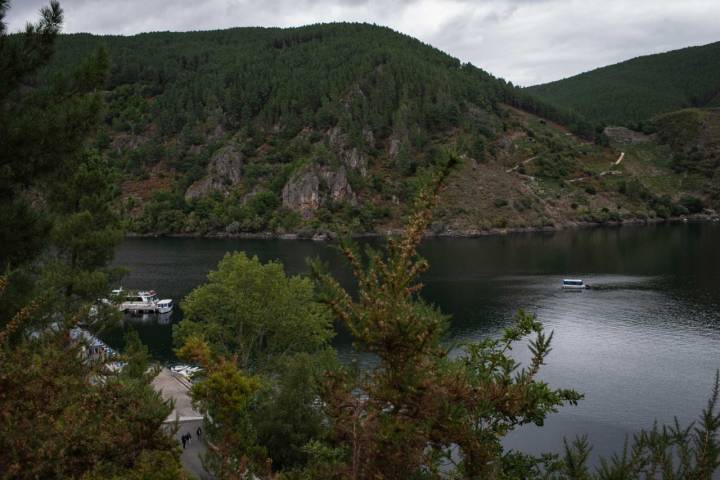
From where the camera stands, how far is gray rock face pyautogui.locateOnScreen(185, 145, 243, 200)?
14175cm

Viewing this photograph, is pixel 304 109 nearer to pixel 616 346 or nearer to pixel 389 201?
pixel 389 201

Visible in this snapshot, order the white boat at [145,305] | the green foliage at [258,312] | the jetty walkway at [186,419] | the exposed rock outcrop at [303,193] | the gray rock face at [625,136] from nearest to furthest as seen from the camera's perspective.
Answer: the jetty walkway at [186,419], the green foliage at [258,312], the white boat at [145,305], the exposed rock outcrop at [303,193], the gray rock face at [625,136]

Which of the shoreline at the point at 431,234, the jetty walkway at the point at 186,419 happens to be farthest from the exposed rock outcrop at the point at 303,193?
the jetty walkway at the point at 186,419

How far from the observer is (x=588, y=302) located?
59781mm

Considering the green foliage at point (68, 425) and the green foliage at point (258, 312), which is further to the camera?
the green foliage at point (258, 312)

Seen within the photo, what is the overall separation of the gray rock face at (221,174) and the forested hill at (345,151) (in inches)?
14.8

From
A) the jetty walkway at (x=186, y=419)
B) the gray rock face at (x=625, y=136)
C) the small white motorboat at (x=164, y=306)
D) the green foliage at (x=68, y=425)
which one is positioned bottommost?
the small white motorboat at (x=164, y=306)

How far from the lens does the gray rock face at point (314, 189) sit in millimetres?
132125

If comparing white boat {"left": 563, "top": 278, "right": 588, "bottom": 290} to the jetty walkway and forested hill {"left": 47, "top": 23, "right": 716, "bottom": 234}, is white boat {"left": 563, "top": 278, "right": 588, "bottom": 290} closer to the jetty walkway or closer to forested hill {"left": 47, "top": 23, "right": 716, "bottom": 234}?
forested hill {"left": 47, "top": 23, "right": 716, "bottom": 234}

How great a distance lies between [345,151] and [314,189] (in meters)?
17.1

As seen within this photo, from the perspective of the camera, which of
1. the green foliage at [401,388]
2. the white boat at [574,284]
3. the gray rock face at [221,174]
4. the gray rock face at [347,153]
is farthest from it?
the gray rock face at [347,153]

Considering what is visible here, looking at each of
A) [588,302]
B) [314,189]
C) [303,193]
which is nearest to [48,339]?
[588,302]

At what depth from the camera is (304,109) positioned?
162750 mm

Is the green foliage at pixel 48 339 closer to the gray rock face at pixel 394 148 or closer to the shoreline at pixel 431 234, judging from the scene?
the shoreline at pixel 431 234
